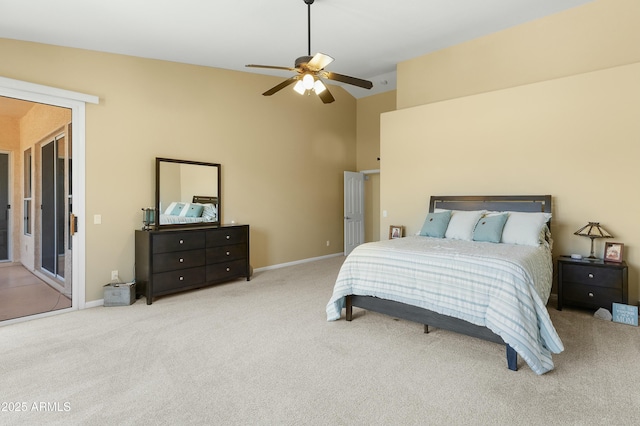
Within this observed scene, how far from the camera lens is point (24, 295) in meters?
4.32

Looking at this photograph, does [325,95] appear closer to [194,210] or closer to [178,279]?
[194,210]

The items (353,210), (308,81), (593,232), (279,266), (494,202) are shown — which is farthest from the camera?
(353,210)

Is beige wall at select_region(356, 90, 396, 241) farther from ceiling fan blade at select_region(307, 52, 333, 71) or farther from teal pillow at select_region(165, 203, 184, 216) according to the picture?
ceiling fan blade at select_region(307, 52, 333, 71)

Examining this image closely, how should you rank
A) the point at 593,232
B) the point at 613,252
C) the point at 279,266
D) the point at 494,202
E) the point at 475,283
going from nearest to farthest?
1. the point at 475,283
2. the point at 613,252
3. the point at 593,232
4. the point at 494,202
5. the point at 279,266

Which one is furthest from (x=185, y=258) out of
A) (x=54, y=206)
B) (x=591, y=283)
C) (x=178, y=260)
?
(x=591, y=283)

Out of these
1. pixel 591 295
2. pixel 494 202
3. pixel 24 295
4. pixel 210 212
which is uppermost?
pixel 494 202

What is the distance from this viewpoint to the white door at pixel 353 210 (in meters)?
7.71

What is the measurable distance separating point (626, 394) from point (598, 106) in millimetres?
3349

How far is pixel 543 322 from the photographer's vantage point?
2471 millimetres

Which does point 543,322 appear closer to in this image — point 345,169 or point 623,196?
point 623,196

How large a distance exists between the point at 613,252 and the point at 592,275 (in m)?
0.43

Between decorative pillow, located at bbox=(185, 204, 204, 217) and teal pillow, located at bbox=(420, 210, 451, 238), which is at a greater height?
decorative pillow, located at bbox=(185, 204, 204, 217)

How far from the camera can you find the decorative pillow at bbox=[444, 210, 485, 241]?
4.20 meters

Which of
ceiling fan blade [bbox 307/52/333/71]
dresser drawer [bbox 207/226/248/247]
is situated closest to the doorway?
dresser drawer [bbox 207/226/248/247]
